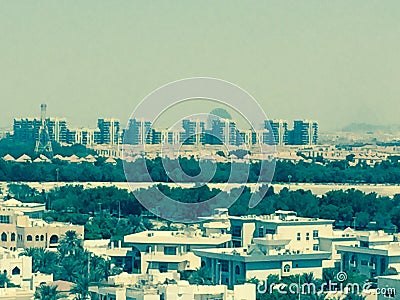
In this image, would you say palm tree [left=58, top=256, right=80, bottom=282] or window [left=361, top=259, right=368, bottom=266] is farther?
window [left=361, top=259, right=368, bottom=266]

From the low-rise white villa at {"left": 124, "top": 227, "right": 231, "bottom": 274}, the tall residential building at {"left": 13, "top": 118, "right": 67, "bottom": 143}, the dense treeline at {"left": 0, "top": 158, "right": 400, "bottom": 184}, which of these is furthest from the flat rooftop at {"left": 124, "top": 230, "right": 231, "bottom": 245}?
the tall residential building at {"left": 13, "top": 118, "right": 67, "bottom": 143}

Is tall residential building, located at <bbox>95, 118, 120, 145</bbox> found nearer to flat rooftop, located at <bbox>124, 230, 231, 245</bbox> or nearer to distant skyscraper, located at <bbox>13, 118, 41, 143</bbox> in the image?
distant skyscraper, located at <bbox>13, 118, 41, 143</bbox>

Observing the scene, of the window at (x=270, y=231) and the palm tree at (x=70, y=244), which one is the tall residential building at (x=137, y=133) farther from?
the window at (x=270, y=231)

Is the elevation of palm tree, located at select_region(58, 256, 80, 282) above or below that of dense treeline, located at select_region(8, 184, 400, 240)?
below

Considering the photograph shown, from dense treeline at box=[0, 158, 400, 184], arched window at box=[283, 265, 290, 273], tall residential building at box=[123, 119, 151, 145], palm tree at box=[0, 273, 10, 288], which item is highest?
tall residential building at box=[123, 119, 151, 145]

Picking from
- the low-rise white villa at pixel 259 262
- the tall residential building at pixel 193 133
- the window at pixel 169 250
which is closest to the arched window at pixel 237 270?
the low-rise white villa at pixel 259 262

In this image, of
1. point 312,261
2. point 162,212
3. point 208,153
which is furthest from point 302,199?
point 208,153
